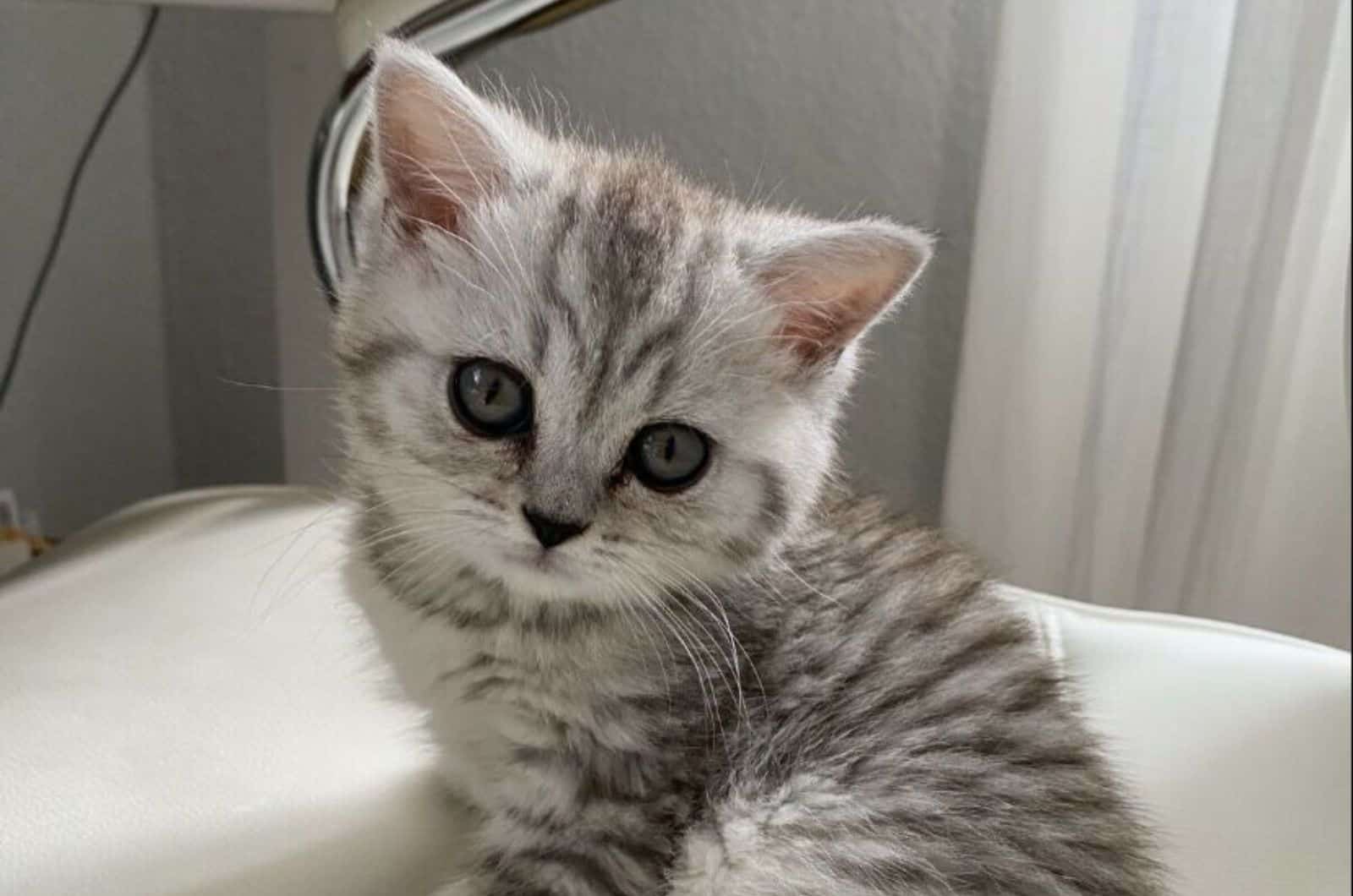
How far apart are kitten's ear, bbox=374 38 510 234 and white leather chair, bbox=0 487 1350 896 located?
243mm

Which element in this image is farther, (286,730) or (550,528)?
(286,730)

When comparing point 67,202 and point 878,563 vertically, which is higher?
point 67,202

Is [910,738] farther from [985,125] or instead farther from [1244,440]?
[985,125]

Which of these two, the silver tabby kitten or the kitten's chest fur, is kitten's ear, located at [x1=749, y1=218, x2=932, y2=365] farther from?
the kitten's chest fur

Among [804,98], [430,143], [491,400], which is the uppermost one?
[804,98]

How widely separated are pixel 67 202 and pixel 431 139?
2.59 ft

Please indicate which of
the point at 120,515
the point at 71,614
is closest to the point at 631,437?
the point at 71,614

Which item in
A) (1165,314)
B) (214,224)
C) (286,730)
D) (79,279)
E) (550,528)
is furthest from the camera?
(214,224)

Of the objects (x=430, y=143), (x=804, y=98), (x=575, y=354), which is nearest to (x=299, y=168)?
(x=804, y=98)

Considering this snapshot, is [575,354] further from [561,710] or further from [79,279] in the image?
[79,279]

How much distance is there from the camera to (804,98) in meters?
1.42

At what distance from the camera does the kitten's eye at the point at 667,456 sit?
691 mm

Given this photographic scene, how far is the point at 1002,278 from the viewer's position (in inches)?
50.3

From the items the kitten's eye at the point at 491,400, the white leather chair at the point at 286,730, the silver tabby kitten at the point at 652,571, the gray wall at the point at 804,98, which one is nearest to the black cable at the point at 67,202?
the gray wall at the point at 804,98
